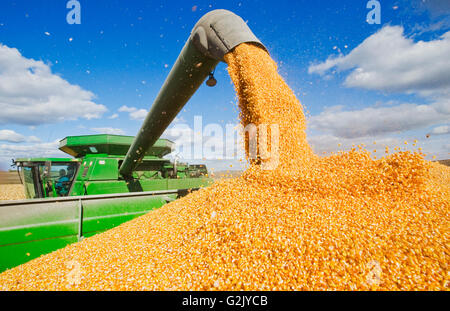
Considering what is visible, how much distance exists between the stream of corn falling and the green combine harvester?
0.39 m

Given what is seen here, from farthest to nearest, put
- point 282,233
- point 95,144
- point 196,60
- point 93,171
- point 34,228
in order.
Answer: point 95,144
point 93,171
point 196,60
point 34,228
point 282,233

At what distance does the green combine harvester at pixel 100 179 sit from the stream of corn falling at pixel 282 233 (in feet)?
1.28

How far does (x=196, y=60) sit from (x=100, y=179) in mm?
3773

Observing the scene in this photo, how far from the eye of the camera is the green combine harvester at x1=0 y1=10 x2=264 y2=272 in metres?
3.12

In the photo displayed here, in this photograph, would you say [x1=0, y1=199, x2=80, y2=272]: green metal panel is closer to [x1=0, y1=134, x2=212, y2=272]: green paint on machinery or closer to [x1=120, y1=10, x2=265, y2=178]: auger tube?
[x1=0, y1=134, x2=212, y2=272]: green paint on machinery

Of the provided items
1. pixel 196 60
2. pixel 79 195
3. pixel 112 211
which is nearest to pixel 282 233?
pixel 196 60

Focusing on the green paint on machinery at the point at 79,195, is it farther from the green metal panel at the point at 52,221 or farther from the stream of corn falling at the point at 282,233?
the stream of corn falling at the point at 282,233

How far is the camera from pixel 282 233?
2215 millimetres

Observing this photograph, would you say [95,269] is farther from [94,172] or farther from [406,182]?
[406,182]

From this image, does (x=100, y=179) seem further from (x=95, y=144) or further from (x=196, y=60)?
(x=196, y=60)

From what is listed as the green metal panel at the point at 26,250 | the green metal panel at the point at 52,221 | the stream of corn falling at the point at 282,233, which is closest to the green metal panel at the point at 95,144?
the green metal panel at the point at 52,221

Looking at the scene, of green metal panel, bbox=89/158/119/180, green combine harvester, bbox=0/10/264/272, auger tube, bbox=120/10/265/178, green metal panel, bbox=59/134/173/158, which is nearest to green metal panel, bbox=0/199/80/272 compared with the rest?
green combine harvester, bbox=0/10/264/272

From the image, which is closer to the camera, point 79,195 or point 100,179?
point 79,195
